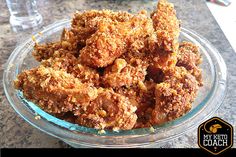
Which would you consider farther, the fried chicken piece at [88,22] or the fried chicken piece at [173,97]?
the fried chicken piece at [88,22]

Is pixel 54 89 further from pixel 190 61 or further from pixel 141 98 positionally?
pixel 190 61

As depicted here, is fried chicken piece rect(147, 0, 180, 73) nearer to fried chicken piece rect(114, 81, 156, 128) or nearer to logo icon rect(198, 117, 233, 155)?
fried chicken piece rect(114, 81, 156, 128)

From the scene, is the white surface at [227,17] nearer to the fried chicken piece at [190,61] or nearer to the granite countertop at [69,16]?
the granite countertop at [69,16]

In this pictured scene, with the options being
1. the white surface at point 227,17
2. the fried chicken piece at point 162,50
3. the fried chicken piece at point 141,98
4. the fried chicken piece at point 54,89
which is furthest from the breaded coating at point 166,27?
the white surface at point 227,17

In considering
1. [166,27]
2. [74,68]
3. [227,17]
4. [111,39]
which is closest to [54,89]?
[74,68]

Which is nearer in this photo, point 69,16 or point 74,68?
point 74,68

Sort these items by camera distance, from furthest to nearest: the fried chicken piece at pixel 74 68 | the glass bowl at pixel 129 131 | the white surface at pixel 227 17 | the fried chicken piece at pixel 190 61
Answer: the white surface at pixel 227 17 → the fried chicken piece at pixel 190 61 → the fried chicken piece at pixel 74 68 → the glass bowl at pixel 129 131
